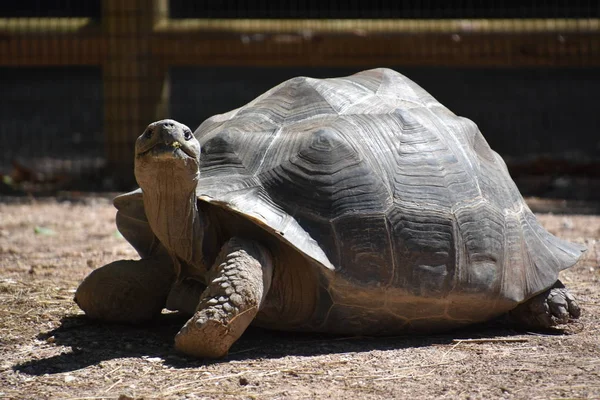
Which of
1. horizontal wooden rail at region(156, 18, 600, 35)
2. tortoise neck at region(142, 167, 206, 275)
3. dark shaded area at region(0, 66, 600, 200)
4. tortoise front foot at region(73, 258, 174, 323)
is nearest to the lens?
tortoise neck at region(142, 167, 206, 275)

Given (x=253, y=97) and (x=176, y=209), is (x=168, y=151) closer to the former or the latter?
(x=176, y=209)

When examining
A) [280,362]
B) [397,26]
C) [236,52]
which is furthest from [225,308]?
[397,26]

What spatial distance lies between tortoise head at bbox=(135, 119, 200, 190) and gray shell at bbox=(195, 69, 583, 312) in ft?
A: 0.55

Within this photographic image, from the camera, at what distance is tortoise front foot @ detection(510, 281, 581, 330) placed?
10.7 feet

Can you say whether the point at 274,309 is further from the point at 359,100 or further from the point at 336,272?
the point at 359,100

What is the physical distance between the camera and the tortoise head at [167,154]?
108 inches

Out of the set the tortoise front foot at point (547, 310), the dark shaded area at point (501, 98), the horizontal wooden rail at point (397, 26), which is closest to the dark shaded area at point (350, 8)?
the dark shaded area at point (501, 98)

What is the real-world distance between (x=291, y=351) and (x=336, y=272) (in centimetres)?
30

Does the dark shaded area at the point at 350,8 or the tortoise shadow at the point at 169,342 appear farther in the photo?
the dark shaded area at the point at 350,8

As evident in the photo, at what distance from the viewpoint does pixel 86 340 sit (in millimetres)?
3053

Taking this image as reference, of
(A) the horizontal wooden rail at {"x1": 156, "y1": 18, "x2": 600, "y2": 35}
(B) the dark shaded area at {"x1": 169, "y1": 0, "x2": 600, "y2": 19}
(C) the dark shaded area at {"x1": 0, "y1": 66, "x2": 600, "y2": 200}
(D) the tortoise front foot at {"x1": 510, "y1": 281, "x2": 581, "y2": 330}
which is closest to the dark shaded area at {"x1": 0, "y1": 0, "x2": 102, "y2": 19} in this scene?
(B) the dark shaded area at {"x1": 169, "y1": 0, "x2": 600, "y2": 19}

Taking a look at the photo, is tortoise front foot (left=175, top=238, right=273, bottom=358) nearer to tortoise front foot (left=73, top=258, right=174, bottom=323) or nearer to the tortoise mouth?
the tortoise mouth

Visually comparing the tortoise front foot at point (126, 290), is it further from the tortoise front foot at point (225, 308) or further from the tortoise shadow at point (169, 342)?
the tortoise front foot at point (225, 308)

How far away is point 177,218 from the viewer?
115 inches
